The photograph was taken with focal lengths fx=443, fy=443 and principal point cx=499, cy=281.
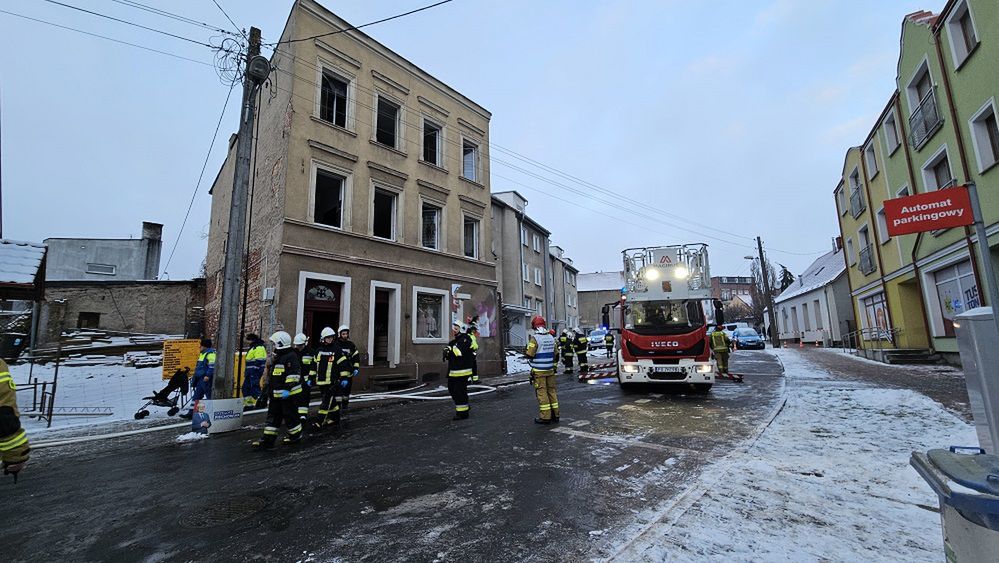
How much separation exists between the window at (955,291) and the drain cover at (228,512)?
18.2 metres

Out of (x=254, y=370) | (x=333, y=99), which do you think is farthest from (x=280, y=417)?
(x=333, y=99)

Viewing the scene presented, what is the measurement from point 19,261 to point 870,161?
95.6 ft

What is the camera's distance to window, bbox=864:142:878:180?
1945cm

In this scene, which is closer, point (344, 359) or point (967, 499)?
point (967, 499)

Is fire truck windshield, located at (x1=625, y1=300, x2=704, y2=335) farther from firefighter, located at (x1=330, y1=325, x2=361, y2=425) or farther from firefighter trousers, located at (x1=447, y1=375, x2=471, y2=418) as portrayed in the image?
firefighter, located at (x1=330, y1=325, x2=361, y2=425)

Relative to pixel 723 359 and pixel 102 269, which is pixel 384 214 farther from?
pixel 102 269

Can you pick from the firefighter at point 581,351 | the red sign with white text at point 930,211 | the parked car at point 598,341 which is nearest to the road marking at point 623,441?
the red sign with white text at point 930,211

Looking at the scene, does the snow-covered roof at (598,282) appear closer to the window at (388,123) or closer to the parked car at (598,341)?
the parked car at (598,341)

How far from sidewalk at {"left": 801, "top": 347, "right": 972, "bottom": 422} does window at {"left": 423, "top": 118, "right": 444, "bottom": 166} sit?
647 inches

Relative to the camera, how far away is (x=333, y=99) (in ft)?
52.8

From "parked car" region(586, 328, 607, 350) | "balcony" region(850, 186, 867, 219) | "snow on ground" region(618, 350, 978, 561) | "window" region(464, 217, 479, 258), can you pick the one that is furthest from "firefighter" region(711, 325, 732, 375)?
"parked car" region(586, 328, 607, 350)

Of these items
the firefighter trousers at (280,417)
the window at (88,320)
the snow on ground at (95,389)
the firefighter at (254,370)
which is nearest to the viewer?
the firefighter trousers at (280,417)

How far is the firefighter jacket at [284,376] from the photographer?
7023 mm

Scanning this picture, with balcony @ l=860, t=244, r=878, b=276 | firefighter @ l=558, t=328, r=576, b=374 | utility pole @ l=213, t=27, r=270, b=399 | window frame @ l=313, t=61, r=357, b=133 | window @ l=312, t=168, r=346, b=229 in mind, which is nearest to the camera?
utility pole @ l=213, t=27, r=270, b=399
